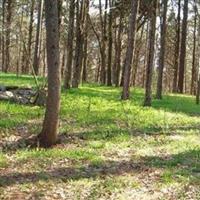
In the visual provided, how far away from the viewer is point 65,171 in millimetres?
9805

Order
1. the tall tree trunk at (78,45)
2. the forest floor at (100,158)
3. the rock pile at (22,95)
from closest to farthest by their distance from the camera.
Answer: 1. the forest floor at (100,158)
2. the rock pile at (22,95)
3. the tall tree trunk at (78,45)

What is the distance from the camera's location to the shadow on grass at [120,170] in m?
9.20

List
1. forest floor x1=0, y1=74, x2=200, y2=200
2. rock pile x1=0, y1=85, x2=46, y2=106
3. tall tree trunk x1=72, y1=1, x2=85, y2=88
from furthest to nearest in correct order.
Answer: tall tree trunk x1=72, y1=1, x2=85, y2=88, rock pile x1=0, y1=85, x2=46, y2=106, forest floor x1=0, y1=74, x2=200, y2=200

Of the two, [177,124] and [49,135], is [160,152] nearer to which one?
[49,135]

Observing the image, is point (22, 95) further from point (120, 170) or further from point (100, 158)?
point (120, 170)

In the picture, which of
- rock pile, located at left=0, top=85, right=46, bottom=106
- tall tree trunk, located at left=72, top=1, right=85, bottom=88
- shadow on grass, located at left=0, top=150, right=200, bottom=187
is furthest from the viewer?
tall tree trunk, located at left=72, top=1, right=85, bottom=88

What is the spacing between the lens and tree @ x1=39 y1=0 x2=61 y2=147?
1116 cm

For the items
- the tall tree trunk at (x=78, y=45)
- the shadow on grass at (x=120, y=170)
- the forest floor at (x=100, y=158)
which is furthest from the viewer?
the tall tree trunk at (x=78, y=45)

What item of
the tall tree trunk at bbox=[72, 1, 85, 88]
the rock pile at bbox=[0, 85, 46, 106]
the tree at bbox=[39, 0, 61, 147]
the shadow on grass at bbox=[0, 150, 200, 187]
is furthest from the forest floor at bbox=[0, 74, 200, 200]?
the tall tree trunk at bbox=[72, 1, 85, 88]

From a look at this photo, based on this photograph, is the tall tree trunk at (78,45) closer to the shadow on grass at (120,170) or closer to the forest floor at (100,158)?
the forest floor at (100,158)

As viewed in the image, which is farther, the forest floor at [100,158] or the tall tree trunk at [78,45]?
the tall tree trunk at [78,45]

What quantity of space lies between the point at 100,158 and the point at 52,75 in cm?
216

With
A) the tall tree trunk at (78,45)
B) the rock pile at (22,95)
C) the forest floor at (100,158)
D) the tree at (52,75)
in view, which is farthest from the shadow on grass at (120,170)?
the tall tree trunk at (78,45)

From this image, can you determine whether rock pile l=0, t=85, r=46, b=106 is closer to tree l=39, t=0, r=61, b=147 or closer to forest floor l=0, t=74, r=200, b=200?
forest floor l=0, t=74, r=200, b=200
